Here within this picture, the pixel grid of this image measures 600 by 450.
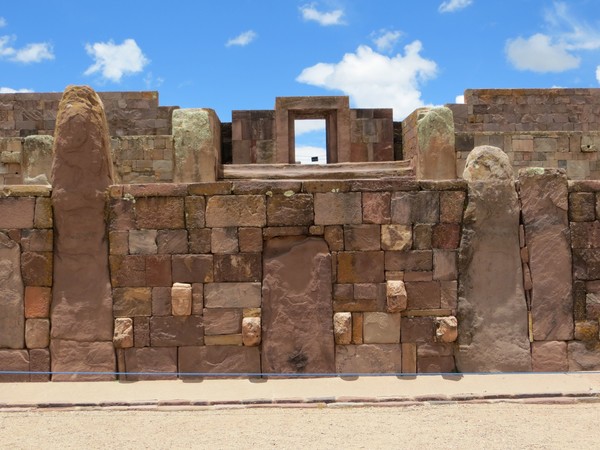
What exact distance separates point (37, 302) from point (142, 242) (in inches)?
51.5

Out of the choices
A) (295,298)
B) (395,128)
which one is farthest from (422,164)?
(295,298)

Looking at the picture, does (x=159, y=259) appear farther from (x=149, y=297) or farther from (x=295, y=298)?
(x=295, y=298)

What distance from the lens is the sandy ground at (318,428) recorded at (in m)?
4.54

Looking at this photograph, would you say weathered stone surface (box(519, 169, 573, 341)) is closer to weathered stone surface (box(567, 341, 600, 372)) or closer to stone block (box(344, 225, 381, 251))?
weathered stone surface (box(567, 341, 600, 372))

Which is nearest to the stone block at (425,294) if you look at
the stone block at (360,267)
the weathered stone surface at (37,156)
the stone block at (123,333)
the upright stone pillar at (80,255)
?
the stone block at (360,267)

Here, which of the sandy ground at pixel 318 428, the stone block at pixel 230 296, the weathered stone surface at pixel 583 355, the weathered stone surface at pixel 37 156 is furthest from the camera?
the weathered stone surface at pixel 37 156

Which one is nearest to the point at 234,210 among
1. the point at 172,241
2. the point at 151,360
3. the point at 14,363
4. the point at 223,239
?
the point at 223,239

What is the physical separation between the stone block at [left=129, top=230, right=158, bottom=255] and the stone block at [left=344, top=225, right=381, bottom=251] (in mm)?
2110

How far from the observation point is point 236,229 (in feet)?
20.1

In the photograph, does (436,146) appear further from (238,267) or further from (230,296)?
(230,296)

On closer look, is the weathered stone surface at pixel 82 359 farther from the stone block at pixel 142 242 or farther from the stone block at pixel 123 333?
the stone block at pixel 142 242

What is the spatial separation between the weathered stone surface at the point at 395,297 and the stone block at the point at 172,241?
7.43 ft

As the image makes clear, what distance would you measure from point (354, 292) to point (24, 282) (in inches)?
142

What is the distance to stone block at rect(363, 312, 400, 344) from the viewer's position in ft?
20.2
